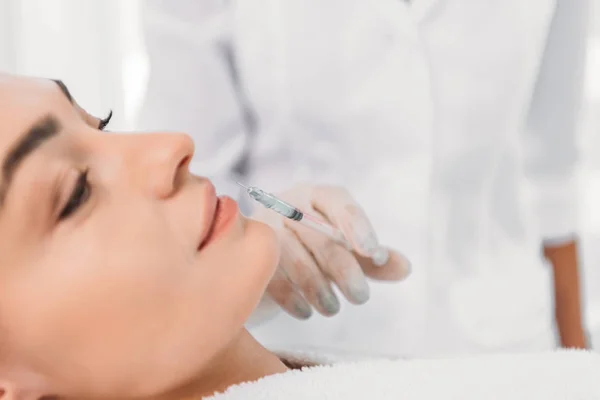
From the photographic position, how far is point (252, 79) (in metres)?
0.71

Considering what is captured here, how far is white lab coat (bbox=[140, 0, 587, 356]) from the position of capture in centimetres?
68

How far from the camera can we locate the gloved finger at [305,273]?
0.65 meters

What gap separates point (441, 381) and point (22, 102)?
337 millimetres

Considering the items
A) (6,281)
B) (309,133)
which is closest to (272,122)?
(309,133)

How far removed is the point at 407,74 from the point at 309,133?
127 mm

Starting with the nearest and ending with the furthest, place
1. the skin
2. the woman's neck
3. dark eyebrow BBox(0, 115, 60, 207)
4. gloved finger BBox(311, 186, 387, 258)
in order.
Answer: dark eyebrow BBox(0, 115, 60, 207)
the woman's neck
gloved finger BBox(311, 186, 387, 258)
the skin

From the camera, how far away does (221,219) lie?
1.42 ft

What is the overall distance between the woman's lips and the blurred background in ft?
1.06

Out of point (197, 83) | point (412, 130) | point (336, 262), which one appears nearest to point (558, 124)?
point (412, 130)

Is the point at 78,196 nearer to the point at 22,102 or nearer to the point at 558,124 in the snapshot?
the point at 22,102

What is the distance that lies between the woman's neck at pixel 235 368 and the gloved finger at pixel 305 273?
0.46 ft

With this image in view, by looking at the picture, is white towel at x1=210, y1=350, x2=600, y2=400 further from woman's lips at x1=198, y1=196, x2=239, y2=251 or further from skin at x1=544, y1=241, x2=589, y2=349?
skin at x1=544, y1=241, x2=589, y2=349

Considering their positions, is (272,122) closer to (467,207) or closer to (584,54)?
(467,207)

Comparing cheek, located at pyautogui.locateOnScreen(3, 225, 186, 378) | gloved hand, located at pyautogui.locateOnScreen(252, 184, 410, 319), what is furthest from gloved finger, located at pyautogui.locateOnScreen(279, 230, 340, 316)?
cheek, located at pyautogui.locateOnScreen(3, 225, 186, 378)
